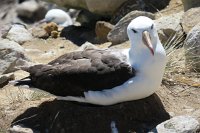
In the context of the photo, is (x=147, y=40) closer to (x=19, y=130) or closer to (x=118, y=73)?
(x=118, y=73)

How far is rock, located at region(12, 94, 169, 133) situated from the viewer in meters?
5.29

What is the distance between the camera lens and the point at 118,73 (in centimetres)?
522

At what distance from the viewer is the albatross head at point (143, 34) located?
17.0 feet

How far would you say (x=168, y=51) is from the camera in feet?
22.0

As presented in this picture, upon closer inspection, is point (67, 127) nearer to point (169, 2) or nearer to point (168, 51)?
point (168, 51)

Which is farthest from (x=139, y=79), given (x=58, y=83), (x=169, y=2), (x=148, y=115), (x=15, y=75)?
(x=169, y=2)

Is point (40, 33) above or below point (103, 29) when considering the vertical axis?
below

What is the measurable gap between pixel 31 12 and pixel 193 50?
12090mm

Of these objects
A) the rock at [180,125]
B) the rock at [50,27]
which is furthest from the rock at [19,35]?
the rock at [180,125]

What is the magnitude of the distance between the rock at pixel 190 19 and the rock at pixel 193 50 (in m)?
0.63

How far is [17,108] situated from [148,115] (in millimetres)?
1337

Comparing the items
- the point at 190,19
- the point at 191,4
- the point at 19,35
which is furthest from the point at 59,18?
the point at 190,19

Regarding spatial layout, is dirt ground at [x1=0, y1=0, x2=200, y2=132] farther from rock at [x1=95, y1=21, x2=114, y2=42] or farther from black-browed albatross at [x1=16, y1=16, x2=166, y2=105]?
rock at [x1=95, y1=21, x2=114, y2=42]

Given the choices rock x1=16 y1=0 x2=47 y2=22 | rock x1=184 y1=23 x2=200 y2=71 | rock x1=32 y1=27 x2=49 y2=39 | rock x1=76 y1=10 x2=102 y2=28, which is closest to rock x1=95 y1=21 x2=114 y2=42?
rock x1=76 y1=10 x2=102 y2=28
